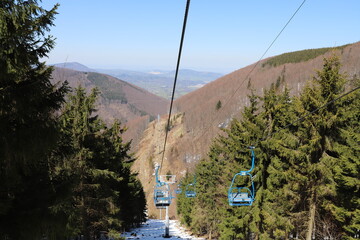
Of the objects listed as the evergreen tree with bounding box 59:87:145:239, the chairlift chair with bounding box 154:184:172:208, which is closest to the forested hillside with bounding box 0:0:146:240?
the evergreen tree with bounding box 59:87:145:239

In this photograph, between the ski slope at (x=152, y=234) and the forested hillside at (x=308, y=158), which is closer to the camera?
the forested hillside at (x=308, y=158)

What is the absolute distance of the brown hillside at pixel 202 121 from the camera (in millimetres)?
150500

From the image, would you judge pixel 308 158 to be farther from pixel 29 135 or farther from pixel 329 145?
pixel 29 135

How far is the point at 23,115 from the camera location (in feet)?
19.3

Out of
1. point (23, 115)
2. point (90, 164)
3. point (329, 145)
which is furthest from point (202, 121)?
point (23, 115)

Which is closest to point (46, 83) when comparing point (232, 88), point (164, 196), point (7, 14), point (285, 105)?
point (7, 14)

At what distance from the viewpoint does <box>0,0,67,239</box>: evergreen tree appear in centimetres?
→ 522

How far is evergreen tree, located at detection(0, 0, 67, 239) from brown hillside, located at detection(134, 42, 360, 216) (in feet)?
420

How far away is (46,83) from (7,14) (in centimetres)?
181

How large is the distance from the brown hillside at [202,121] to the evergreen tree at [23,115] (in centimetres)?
12811

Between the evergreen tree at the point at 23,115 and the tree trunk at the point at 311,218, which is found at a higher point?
the evergreen tree at the point at 23,115

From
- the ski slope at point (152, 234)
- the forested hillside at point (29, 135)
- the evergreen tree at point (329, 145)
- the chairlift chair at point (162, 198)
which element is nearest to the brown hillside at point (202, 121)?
the ski slope at point (152, 234)

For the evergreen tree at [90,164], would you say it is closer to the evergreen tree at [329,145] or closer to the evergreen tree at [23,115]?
the evergreen tree at [23,115]

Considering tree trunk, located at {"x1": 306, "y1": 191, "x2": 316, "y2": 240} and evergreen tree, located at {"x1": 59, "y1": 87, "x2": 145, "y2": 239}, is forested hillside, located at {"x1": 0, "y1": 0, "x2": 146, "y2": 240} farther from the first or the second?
tree trunk, located at {"x1": 306, "y1": 191, "x2": 316, "y2": 240}
